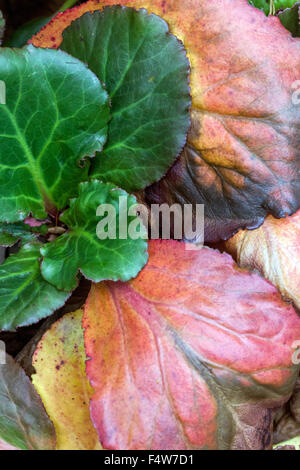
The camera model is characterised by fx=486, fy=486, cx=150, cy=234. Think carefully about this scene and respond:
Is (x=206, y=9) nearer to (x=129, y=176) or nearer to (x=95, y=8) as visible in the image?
(x=95, y=8)

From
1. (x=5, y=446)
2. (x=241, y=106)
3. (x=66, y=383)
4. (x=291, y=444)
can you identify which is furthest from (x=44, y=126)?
(x=291, y=444)

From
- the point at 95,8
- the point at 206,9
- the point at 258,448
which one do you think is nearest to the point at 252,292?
the point at 258,448

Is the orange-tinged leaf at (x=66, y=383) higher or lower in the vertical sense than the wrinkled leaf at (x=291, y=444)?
higher

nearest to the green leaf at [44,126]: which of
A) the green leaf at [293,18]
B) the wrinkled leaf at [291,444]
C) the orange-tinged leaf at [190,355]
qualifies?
the orange-tinged leaf at [190,355]

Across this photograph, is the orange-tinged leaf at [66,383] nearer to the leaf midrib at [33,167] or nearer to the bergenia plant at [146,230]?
the bergenia plant at [146,230]

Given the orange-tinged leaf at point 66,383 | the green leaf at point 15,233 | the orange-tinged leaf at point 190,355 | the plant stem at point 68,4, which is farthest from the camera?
the plant stem at point 68,4

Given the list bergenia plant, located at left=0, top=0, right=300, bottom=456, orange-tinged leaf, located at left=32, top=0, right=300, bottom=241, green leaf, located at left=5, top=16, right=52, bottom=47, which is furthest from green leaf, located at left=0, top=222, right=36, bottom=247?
green leaf, located at left=5, top=16, right=52, bottom=47
